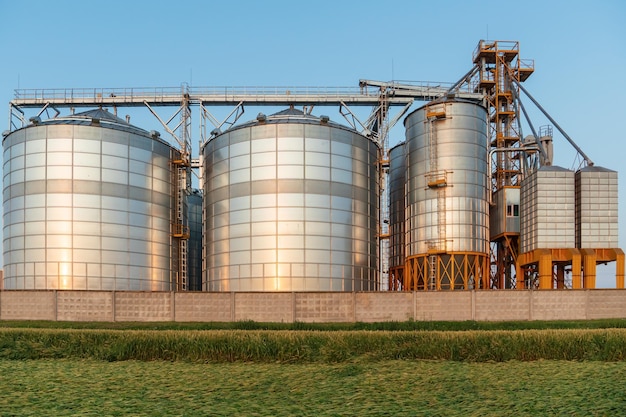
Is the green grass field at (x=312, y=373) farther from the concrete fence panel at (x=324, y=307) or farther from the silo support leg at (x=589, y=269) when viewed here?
the silo support leg at (x=589, y=269)

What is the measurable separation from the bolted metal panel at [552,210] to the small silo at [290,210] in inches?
488

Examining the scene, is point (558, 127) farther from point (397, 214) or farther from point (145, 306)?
point (145, 306)

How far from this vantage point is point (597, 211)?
135ft

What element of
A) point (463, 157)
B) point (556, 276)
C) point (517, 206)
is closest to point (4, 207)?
point (463, 157)

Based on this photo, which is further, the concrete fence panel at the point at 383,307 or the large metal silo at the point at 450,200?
the large metal silo at the point at 450,200

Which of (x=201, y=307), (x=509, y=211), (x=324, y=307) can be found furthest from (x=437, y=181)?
(x=201, y=307)

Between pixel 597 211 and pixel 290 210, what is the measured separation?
75.2ft

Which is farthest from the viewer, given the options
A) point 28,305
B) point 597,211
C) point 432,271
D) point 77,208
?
point 432,271

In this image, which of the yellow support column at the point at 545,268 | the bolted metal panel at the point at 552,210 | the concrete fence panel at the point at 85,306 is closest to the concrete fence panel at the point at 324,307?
the concrete fence panel at the point at 85,306

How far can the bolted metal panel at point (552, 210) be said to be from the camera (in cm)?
4131

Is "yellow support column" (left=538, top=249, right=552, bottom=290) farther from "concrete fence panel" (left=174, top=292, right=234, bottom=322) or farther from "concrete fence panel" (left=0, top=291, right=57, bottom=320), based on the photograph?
"concrete fence panel" (left=0, top=291, right=57, bottom=320)

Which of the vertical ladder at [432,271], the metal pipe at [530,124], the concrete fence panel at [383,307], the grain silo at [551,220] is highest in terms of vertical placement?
the metal pipe at [530,124]

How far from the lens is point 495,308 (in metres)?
29.4

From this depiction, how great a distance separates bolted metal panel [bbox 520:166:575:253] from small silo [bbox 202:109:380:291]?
12.4 metres
